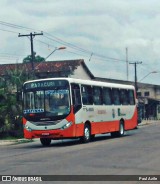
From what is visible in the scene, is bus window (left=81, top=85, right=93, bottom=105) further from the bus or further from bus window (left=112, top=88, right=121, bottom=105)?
bus window (left=112, top=88, right=121, bottom=105)

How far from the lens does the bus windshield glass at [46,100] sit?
78.7 feet

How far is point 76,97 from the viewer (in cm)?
2452

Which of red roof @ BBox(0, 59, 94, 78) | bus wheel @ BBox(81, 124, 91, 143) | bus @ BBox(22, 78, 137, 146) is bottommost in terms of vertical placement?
bus wheel @ BBox(81, 124, 91, 143)

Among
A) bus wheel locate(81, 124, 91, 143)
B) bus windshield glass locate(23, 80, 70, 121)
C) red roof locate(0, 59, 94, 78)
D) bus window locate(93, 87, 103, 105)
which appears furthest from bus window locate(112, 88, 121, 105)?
red roof locate(0, 59, 94, 78)

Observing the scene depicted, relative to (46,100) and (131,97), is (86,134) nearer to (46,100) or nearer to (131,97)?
(46,100)

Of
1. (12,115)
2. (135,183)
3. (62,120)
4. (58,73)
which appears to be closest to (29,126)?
(62,120)

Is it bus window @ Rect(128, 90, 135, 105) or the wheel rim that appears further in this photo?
bus window @ Rect(128, 90, 135, 105)

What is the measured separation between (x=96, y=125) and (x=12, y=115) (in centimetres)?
997

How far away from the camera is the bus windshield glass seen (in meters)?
24.0

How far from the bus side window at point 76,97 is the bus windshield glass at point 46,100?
376 millimetres

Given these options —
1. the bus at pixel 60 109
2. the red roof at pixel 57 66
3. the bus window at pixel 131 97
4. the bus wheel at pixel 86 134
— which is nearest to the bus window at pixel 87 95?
the bus at pixel 60 109

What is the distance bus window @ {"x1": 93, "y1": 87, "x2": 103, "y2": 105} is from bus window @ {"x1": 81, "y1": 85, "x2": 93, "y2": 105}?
0.58m

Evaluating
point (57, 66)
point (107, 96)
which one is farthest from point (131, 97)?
point (57, 66)

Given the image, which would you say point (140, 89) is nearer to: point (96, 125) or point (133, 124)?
point (133, 124)
